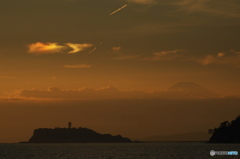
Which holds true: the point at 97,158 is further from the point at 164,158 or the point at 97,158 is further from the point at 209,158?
the point at 209,158

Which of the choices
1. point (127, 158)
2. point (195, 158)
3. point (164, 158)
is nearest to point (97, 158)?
point (127, 158)

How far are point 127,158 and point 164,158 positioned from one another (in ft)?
47.3

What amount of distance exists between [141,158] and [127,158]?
18.8 feet

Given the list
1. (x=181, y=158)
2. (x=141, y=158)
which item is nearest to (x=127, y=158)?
(x=141, y=158)

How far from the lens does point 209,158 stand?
171000 mm

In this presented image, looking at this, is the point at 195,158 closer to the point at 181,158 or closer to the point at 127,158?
the point at 181,158

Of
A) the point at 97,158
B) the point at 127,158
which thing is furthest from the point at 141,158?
the point at 97,158

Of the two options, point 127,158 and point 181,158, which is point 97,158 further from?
point 181,158

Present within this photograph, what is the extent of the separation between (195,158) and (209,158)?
17.2 feet

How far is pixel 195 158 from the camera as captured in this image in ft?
561

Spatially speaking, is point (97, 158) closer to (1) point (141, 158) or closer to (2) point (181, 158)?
(1) point (141, 158)

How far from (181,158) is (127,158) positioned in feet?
68.5

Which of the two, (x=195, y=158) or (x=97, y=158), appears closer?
(x=195, y=158)

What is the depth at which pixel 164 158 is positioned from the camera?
6988 inches
